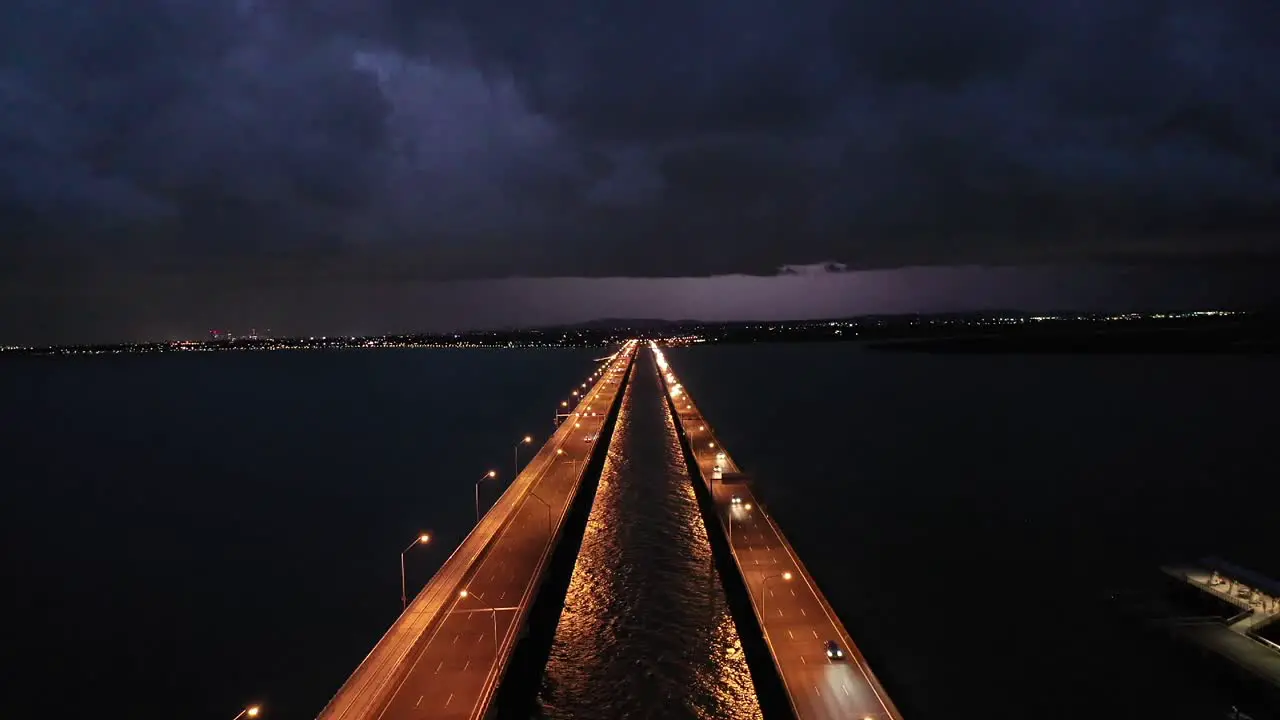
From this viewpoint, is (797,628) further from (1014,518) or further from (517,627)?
(1014,518)

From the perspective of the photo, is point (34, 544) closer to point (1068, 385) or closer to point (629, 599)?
point (629, 599)

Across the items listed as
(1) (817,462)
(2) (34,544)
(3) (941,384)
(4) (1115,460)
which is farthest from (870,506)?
(3) (941,384)

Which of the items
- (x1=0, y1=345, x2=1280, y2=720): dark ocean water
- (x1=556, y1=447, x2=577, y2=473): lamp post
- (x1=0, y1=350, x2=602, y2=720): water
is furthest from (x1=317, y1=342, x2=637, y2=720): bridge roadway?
(x1=556, y1=447, x2=577, y2=473): lamp post

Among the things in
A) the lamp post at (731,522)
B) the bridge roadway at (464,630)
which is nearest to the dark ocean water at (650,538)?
the lamp post at (731,522)

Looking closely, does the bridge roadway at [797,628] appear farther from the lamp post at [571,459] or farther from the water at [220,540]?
the water at [220,540]

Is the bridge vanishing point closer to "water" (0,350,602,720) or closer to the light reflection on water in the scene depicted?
the light reflection on water

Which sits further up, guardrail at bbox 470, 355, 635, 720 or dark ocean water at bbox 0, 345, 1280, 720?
guardrail at bbox 470, 355, 635, 720
